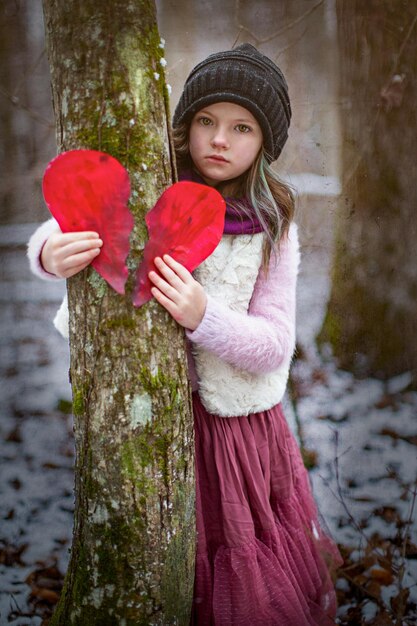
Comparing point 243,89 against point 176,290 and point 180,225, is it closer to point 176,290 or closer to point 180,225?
point 180,225

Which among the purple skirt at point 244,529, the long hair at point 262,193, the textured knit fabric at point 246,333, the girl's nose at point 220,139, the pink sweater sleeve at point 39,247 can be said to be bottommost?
the purple skirt at point 244,529

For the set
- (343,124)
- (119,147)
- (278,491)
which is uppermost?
(343,124)

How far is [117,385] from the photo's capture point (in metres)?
0.91

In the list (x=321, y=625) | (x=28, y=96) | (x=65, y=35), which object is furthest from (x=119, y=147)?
(x=321, y=625)

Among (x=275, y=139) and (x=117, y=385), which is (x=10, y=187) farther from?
(x=117, y=385)

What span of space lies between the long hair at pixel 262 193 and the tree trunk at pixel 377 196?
908 millimetres

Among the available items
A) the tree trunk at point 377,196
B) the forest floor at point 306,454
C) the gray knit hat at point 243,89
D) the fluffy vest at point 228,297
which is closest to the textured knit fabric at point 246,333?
the fluffy vest at point 228,297

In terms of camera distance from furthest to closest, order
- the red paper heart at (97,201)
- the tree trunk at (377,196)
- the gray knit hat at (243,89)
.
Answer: the tree trunk at (377,196) < the gray knit hat at (243,89) < the red paper heart at (97,201)

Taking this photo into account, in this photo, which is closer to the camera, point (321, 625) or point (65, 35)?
point (65, 35)

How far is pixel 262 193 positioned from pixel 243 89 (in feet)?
0.77

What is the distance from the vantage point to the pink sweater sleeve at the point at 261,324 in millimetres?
1020

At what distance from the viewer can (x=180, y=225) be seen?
0.93 meters

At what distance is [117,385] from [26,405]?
1.19 metres

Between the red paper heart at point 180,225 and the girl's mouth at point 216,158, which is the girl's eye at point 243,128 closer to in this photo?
Result: the girl's mouth at point 216,158
